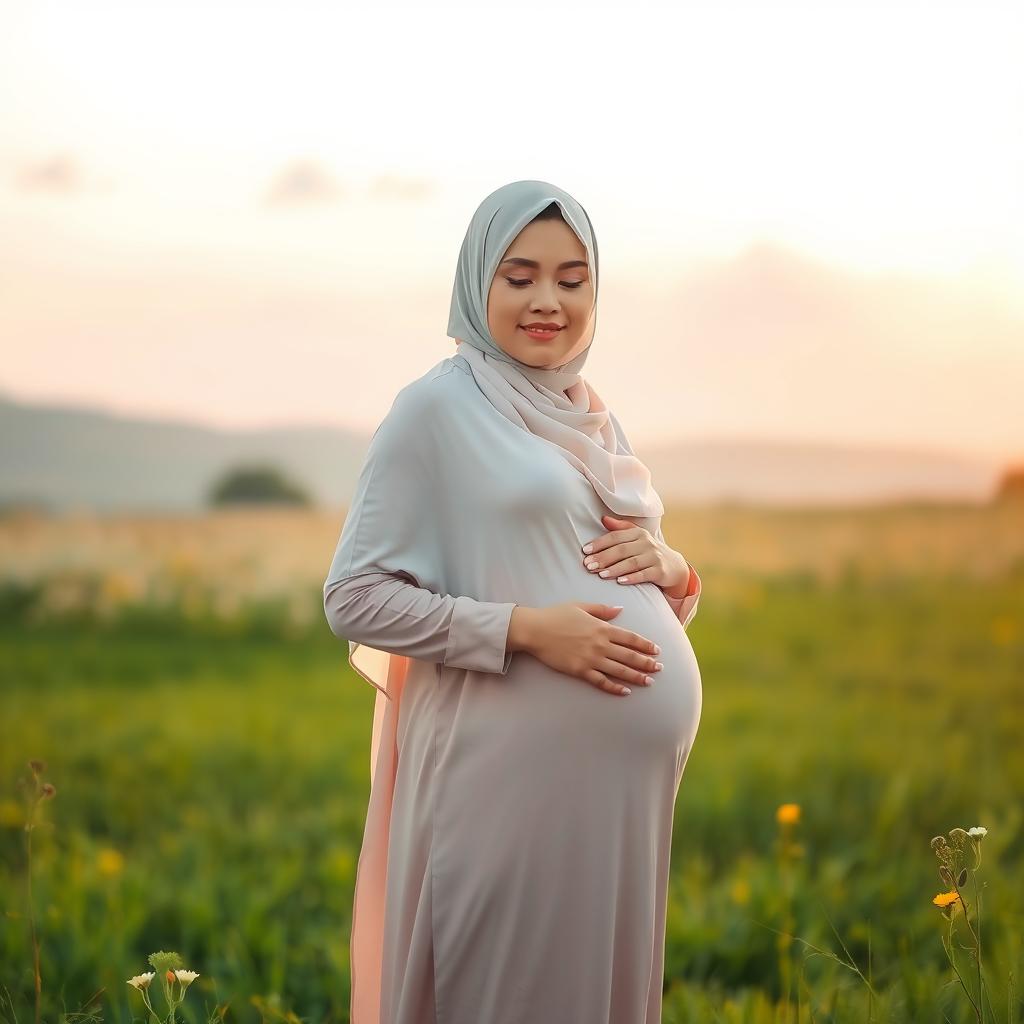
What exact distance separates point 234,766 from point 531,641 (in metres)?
3.99

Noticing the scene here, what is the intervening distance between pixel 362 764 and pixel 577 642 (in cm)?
374

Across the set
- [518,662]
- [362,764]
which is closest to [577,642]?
[518,662]

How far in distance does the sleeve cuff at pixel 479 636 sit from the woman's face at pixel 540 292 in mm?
467

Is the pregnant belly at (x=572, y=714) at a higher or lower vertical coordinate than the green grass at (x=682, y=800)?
higher

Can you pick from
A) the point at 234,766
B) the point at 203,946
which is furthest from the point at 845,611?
the point at 203,946

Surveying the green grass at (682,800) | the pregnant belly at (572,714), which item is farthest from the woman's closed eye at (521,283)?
the green grass at (682,800)

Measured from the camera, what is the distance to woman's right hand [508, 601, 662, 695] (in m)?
1.97

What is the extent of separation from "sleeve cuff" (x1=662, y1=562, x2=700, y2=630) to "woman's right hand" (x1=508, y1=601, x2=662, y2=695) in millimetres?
416

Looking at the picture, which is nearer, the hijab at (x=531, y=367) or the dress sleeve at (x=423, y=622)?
the dress sleeve at (x=423, y=622)

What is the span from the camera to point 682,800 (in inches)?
195

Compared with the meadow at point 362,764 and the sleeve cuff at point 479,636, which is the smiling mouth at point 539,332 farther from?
the meadow at point 362,764

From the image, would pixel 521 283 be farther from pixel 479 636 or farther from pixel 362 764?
pixel 362 764

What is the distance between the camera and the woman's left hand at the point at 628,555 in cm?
212

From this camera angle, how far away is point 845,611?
8000mm
